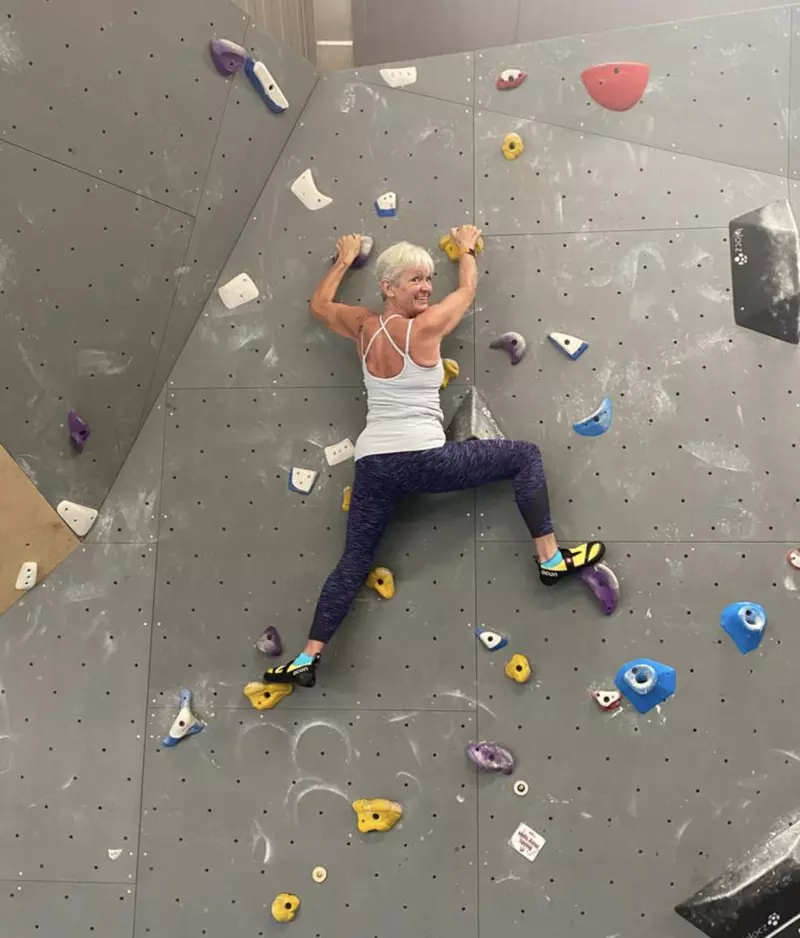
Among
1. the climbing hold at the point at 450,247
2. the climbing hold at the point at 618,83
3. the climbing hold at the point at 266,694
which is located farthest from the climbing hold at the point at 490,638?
the climbing hold at the point at 618,83

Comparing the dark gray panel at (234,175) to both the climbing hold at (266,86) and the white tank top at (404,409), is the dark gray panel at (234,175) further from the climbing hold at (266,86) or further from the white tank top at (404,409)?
the white tank top at (404,409)

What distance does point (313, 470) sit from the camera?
7.11 feet

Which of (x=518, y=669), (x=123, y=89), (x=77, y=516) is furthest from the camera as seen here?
(x=77, y=516)

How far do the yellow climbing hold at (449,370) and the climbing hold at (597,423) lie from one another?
0.39m

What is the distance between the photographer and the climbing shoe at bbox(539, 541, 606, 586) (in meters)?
2.00

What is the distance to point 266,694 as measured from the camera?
2084 millimetres

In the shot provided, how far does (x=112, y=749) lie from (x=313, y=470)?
3.33ft

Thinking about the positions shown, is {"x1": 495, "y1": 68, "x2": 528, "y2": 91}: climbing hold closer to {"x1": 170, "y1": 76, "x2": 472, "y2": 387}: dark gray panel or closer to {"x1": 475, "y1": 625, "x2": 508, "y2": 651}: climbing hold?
{"x1": 170, "y1": 76, "x2": 472, "y2": 387}: dark gray panel

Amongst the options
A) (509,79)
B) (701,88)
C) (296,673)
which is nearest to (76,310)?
(296,673)

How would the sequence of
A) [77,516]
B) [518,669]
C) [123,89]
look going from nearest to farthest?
[123,89] < [518,669] < [77,516]

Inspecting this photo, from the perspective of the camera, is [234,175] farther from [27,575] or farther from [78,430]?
[27,575]

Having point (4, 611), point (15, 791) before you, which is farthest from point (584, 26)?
point (15, 791)

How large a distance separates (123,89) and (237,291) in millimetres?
611

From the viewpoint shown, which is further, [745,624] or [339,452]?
[339,452]
